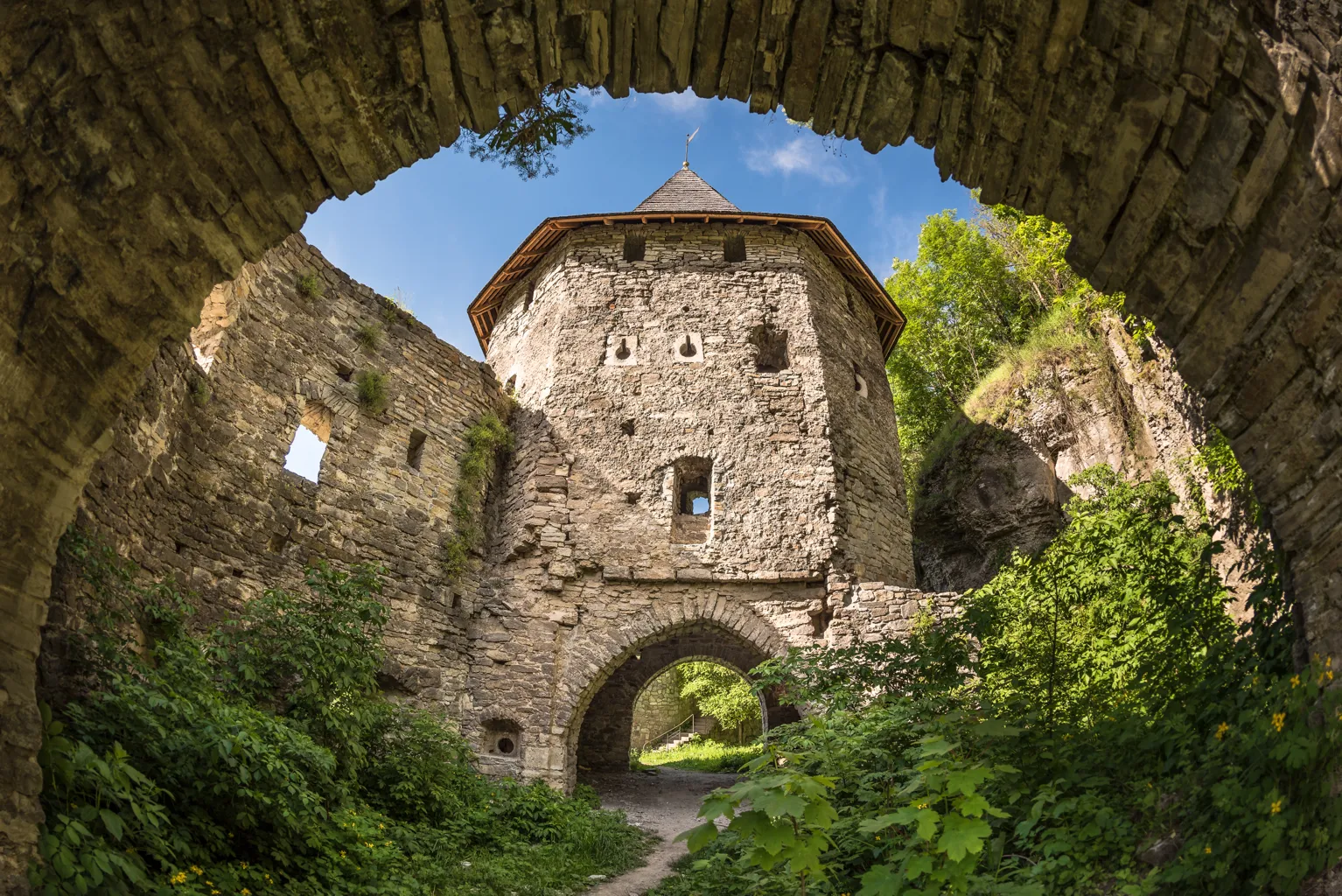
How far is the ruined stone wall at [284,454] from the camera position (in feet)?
22.9

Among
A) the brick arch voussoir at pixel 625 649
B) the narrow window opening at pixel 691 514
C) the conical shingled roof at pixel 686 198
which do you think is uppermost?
the conical shingled roof at pixel 686 198

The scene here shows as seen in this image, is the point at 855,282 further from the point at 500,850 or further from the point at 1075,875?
the point at 1075,875

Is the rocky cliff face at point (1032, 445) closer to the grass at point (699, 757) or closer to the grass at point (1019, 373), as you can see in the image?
the grass at point (1019, 373)

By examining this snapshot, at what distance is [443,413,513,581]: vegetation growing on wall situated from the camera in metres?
10.8

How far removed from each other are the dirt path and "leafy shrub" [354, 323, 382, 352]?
6.69 metres

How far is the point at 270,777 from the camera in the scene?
539 centimetres

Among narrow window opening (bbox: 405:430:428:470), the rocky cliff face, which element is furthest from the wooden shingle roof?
narrow window opening (bbox: 405:430:428:470)

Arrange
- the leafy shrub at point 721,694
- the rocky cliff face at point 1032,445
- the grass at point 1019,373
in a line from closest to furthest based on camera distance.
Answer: the rocky cliff face at point 1032,445
the grass at point 1019,373
the leafy shrub at point 721,694

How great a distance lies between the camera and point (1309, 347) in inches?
113

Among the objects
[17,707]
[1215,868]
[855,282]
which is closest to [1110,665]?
[1215,868]

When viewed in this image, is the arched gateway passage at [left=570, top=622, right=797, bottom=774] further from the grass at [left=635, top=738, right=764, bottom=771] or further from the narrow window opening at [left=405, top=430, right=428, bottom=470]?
the narrow window opening at [left=405, top=430, right=428, bottom=470]

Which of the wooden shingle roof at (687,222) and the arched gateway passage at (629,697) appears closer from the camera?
the wooden shingle roof at (687,222)

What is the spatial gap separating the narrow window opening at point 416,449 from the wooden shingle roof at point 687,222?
4327 mm

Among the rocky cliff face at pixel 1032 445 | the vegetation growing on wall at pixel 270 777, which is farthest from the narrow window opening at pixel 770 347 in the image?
the vegetation growing on wall at pixel 270 777
